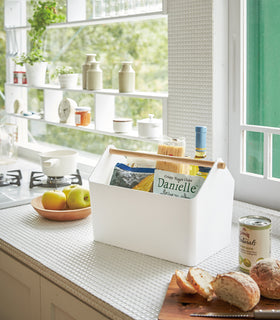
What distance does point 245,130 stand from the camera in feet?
6.06

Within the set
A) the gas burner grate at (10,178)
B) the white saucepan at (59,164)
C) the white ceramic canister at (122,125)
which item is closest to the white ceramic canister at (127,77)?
the white ceramic canister at (122,125)

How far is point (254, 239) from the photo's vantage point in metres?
1.26

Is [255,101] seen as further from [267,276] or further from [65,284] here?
[65,284]

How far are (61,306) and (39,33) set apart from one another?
1.82 m

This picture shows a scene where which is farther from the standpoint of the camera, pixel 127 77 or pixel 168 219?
pixel 127 77

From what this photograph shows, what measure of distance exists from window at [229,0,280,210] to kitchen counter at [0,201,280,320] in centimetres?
11

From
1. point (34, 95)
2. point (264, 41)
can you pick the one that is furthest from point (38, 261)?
point (34, 95)

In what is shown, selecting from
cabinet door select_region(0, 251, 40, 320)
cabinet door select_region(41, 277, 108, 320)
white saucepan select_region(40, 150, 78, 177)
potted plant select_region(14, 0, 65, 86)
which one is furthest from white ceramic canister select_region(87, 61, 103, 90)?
cabinet door select_region(41, 277, 108, 320)

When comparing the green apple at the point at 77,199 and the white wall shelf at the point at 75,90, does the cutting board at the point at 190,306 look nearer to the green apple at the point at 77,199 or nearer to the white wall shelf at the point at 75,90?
the green apple at the point at 77,199

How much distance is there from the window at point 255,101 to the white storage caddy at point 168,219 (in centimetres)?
38

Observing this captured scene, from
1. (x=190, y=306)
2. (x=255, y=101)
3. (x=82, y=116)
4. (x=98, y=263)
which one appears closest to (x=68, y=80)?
(x=82, y=116)

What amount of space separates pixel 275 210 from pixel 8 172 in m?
1.35

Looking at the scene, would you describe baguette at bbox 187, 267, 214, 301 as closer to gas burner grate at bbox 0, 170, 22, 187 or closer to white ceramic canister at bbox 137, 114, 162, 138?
white ceramic canister at bbox 137, 114, 162, 138

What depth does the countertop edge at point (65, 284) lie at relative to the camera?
1.15 m
